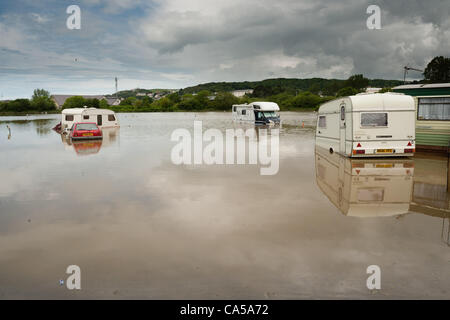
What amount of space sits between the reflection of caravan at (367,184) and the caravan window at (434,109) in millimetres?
4169

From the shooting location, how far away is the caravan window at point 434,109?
53.8ft

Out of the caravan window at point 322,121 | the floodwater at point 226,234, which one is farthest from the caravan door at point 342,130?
the floodwater at point 226,234

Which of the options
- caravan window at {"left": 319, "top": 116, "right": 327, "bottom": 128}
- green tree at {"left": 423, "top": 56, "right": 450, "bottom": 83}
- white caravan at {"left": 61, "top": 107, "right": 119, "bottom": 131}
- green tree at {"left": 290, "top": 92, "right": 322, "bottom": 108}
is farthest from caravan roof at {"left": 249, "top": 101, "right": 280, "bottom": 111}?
green tree at {"left": 423, "top": 56, "right": 450, "bottom": 83}

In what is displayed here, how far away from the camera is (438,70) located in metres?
95.3

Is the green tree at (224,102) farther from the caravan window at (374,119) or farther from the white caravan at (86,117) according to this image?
the caravan window at (374,119)

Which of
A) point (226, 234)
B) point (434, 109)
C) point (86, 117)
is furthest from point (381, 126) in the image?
point (86, 117)

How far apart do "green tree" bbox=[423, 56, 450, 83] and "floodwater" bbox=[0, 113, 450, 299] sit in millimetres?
101772

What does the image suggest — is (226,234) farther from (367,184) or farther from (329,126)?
(329,126)

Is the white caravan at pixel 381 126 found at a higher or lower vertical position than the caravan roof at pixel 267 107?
lower

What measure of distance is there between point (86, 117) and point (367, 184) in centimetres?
3050

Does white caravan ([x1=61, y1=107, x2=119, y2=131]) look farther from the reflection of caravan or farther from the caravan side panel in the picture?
the reflection of caravan

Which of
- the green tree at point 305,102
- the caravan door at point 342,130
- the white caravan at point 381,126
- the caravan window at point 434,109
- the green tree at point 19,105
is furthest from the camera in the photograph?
the green tree at point 305,102
